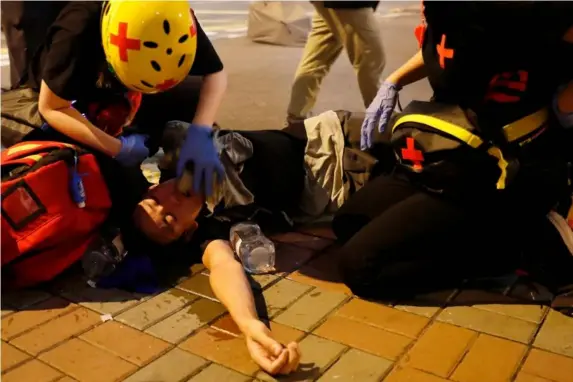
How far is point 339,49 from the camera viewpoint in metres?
2.96

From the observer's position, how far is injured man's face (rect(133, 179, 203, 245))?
6.03 ft

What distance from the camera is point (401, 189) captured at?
6.29 ft

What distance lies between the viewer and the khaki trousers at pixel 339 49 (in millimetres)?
2703

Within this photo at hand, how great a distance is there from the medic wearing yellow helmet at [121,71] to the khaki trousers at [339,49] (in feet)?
3.04

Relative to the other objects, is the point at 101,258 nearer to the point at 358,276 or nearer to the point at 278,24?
the point at 358,276

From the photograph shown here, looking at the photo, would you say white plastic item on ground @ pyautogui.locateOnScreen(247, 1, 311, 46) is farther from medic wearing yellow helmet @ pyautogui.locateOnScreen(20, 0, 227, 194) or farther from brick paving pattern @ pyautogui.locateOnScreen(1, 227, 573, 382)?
brick paving pattern @ pyautogui.locateOnScreen(1, 227, 573, 382)

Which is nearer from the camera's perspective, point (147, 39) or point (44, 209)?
point (147, 39)

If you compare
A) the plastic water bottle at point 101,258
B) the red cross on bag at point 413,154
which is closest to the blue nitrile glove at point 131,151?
the plastic water bottle at point 101,258

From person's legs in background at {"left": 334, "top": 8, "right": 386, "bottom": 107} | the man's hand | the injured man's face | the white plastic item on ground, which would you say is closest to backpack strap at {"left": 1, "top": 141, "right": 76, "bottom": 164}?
the injured man's face

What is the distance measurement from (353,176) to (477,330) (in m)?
0.69

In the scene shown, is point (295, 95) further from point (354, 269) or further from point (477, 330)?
point (477, 330)

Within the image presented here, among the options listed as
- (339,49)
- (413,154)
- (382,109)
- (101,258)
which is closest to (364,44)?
(339,49)

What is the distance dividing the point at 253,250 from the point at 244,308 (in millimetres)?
331

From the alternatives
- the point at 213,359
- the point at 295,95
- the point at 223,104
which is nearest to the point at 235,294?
the point at 213,359
